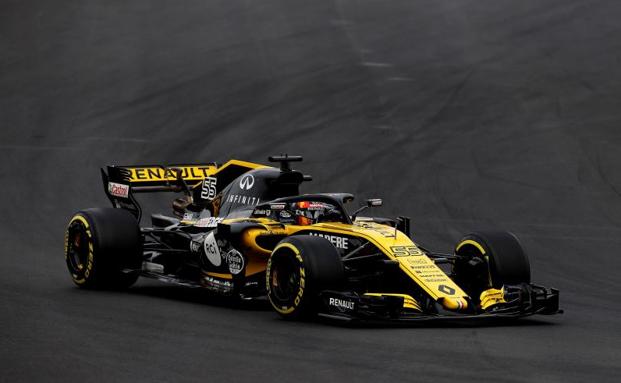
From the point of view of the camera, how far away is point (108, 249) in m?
16.3

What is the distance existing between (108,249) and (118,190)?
1918 mm

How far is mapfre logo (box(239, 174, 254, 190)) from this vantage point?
54.0ft

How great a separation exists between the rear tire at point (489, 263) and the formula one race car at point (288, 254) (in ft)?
0.04

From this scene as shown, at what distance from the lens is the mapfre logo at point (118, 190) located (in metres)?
18.0

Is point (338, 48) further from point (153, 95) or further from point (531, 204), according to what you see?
point (531, 204)

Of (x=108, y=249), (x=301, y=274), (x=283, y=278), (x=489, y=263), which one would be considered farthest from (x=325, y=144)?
(x=301, y=274)

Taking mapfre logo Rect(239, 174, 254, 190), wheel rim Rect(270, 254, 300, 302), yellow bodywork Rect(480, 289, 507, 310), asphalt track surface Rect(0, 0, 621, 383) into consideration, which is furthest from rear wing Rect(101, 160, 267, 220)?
yellow bodywork Rect(480, 289, 507, 310)

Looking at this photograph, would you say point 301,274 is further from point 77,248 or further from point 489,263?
point 77,248

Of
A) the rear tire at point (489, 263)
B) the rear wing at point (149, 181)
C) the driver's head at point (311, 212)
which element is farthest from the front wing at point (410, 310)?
the rear wing at point (149, 181)

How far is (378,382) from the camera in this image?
10.5 m

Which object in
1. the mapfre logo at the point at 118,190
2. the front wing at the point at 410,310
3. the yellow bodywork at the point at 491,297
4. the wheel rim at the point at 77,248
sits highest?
the mapfre logo at the point at 118,190

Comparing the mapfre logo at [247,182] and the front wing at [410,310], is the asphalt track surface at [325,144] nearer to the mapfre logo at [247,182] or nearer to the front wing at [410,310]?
the front wing at [410,310]

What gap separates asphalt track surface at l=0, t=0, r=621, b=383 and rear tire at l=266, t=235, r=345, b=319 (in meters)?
0.31

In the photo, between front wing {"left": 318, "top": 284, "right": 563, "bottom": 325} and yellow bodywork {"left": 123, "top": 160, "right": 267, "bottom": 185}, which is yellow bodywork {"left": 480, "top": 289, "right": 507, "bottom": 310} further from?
yellow bodywork {"left": 123, "top": 160, "right": 267, "bottom": 185}
